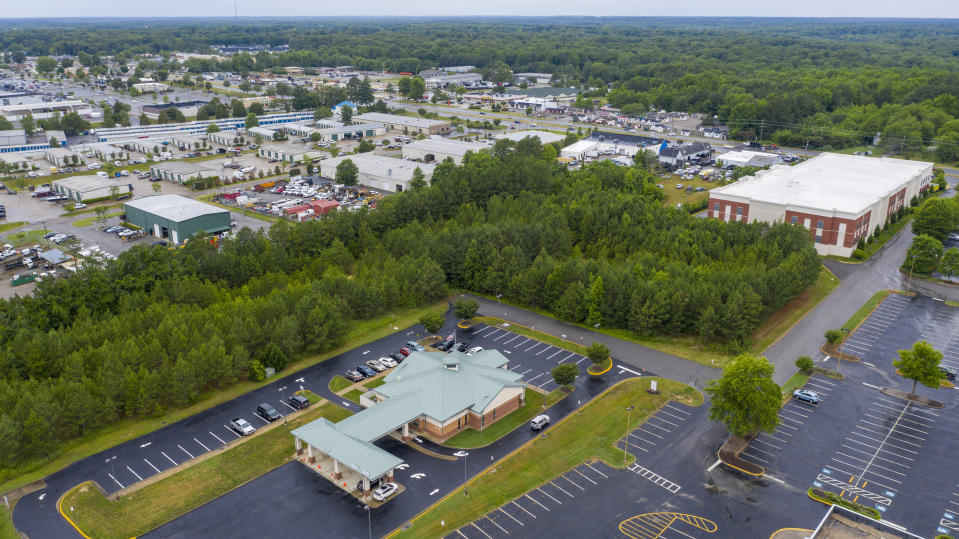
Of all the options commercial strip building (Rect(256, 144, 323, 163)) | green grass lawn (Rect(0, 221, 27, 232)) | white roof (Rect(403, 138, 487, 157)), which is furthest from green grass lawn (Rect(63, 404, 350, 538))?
commercial strip building (Rect(256, 144, 323, 163))

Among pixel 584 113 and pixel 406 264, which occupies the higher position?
pixel 584 113

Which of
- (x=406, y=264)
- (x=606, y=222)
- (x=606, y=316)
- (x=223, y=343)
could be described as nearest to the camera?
(x=223, y=343)

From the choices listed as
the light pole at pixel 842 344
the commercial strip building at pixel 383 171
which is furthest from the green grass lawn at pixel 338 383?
the commercial strip building at pixel 383 171

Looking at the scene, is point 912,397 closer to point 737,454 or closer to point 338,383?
→ point 737,454

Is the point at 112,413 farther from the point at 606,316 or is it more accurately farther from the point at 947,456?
the point at 947,456

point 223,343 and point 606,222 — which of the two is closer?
point 223,343

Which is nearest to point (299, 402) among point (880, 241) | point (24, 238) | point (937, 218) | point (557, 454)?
point (557, 454)

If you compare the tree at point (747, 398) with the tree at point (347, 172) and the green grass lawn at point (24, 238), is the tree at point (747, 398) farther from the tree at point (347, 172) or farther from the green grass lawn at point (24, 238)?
the green grass lawn at point (24, 238)

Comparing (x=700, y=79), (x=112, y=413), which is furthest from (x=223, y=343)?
(x=700, y=79)
